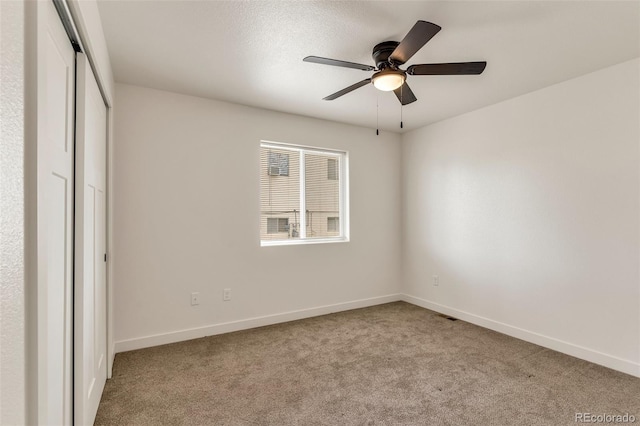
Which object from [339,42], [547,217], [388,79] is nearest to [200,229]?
[339,42]


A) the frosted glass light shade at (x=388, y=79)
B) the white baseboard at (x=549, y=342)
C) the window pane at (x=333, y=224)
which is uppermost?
the frosted glass light shade at (x=388, y=79)

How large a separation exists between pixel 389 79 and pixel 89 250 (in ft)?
6.71

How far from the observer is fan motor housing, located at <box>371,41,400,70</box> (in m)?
2.17

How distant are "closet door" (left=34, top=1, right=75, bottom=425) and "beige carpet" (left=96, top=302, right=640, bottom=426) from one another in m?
0.87

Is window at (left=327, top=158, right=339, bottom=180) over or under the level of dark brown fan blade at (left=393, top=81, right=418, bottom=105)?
under

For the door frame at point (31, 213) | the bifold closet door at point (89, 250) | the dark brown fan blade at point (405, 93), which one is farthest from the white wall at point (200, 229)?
the door frame at point (31, 213)

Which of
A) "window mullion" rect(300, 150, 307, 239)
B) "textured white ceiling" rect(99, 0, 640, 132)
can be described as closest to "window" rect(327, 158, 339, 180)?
"window mullion" rect(300, 150, 307, 239)

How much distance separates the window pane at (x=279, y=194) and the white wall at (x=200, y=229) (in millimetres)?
177

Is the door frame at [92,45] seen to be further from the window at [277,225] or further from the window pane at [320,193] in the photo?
the window pane at [320,193]

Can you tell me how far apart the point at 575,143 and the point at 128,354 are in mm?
4315

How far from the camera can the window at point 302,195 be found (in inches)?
147

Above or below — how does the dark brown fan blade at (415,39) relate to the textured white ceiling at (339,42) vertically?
below

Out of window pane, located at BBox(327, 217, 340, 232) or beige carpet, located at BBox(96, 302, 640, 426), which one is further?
window pane, located at BBox(327, 217, 340, 232)

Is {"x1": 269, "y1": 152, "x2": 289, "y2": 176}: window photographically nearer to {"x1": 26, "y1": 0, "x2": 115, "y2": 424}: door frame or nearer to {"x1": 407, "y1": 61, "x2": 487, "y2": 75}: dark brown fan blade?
{"x1": 407, "y1": 61, "x2": 487, "y2": 75}: dark brown fan blade
